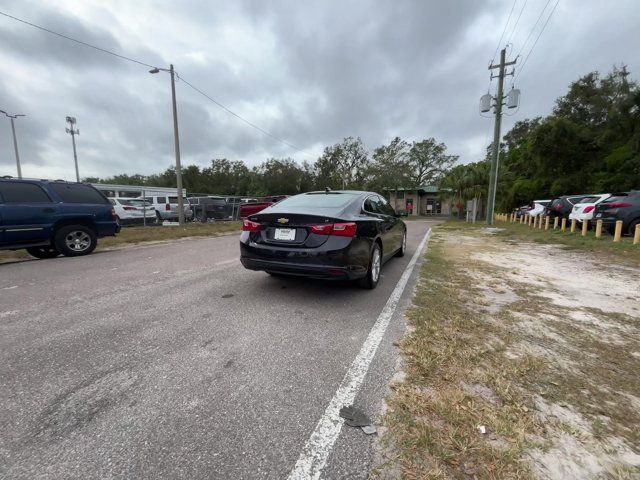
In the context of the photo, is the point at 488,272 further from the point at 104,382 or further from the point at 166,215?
the point at 166,215

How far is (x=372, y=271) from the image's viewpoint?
13.9 feet

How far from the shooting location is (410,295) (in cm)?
409

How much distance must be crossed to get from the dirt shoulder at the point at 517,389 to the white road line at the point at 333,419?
263 mm

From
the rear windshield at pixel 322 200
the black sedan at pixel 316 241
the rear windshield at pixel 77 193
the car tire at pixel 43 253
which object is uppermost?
the rear windshield at pixel 77 193

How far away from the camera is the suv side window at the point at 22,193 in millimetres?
6041

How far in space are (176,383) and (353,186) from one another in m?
46.9

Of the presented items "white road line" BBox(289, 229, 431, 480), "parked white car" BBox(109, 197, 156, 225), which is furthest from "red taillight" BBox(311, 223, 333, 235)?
"parked white car" BBox(109, 197, 156, 225)

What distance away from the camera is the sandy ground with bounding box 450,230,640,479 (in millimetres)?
1524

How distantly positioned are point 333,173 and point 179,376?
53.9 metres

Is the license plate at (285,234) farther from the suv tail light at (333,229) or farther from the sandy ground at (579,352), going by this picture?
the sandy ground at (579,352)

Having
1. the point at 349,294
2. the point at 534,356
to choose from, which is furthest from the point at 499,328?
the point at 349,294

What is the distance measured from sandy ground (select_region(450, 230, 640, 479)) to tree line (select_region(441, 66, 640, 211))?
26.9 m

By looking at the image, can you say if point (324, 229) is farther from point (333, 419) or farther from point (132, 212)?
point (132, 212)

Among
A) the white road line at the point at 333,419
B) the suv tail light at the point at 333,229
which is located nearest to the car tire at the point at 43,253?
the suv tail light at the point at 333,229
